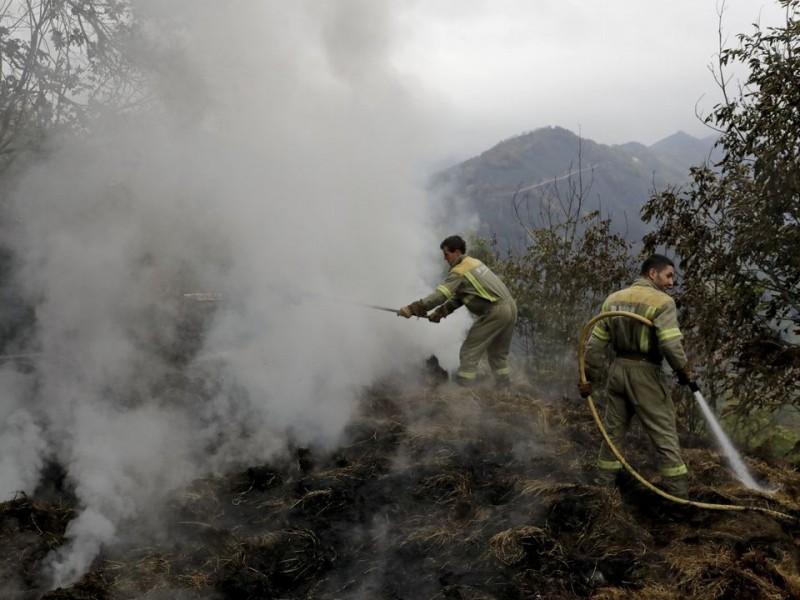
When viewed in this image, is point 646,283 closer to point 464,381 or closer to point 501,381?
point 464,381

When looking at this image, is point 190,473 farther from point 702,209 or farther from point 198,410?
point 702,209

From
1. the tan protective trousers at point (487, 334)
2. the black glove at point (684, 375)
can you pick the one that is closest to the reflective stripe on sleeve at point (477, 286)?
the tan protective trousers at point (487, 334)

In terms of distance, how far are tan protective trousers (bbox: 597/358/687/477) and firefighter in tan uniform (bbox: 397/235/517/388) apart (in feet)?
6.81

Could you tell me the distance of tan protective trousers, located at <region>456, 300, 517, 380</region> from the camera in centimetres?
621

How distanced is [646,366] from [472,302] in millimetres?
2407

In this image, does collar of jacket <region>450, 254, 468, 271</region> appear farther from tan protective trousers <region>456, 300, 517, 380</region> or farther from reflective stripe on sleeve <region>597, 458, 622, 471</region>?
reflective stripe on sleeve <region>597, 458, 622, 471</region>

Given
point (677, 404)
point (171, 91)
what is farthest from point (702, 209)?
point (171, 91)

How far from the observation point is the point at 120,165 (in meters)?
6.96

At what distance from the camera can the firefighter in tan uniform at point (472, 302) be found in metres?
6.07

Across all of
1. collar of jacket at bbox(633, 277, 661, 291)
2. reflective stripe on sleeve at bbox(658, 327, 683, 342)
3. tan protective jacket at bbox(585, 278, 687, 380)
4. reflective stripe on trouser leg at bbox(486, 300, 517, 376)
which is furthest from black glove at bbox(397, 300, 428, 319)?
reflective stripe on sleeve at bbox(658, 327, 683, 342)

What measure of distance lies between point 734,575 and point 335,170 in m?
6.37

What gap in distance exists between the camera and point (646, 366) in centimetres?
411

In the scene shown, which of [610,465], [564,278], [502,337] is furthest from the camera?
[564,278]

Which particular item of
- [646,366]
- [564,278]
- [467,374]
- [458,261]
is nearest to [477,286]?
[458,261]
